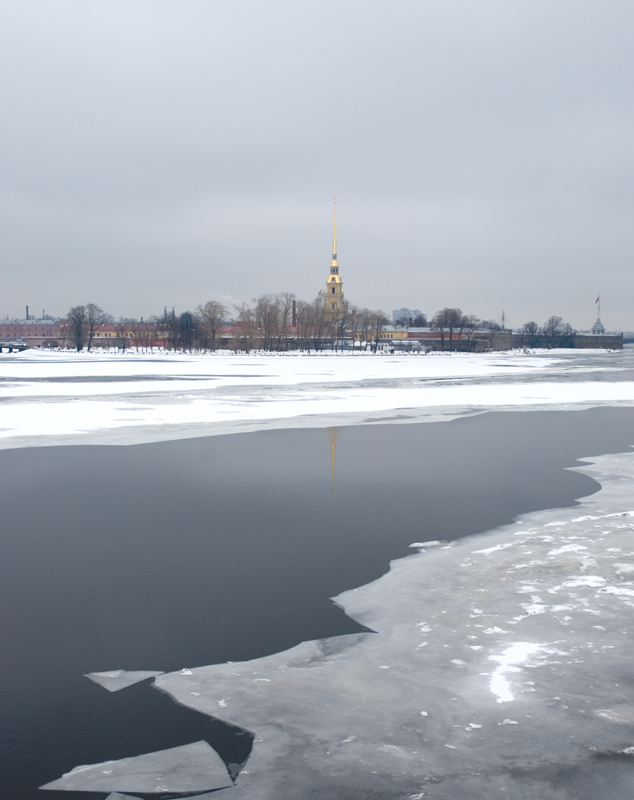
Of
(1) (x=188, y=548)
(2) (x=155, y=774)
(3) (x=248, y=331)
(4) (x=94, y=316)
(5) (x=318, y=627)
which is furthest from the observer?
(4) (x=94, y=316)

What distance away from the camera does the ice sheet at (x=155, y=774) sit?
417 cm

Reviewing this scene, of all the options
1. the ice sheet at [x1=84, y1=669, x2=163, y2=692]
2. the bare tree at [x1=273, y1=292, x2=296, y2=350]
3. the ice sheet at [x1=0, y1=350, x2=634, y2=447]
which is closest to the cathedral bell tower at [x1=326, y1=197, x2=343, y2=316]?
the bare tree at [x1=273, y1=292, x2=296, y2=350]

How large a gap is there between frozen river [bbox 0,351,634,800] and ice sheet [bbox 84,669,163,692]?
0.05ft

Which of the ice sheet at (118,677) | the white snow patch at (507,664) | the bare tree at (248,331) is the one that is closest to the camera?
the white snow patch at (507,664)

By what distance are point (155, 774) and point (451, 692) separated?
2053mm

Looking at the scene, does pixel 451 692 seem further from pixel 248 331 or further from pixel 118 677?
pixel 248 331

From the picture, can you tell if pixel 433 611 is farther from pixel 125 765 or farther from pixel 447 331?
pixel 447 331

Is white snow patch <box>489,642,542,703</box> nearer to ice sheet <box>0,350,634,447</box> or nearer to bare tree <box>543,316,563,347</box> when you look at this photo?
ice sheet <box>0,350,634,447</box>

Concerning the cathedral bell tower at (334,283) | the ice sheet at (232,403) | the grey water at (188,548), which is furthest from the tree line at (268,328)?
the grey water at (188,548)

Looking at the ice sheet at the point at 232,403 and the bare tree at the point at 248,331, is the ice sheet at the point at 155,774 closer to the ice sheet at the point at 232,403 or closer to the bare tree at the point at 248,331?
the ice sheet at the point at 232,403

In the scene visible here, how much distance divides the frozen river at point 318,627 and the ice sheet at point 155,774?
0.02 meters

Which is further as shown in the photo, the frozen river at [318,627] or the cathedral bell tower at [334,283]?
the cathedral bell tower at [334,283]

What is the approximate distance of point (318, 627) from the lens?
20.8 ft

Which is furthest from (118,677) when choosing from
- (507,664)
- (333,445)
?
(333,445)
